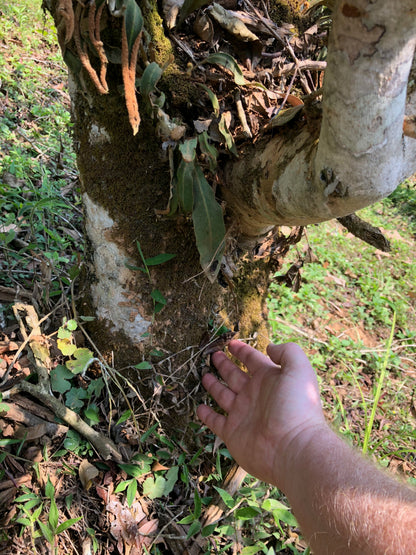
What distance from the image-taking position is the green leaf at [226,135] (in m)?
1.28

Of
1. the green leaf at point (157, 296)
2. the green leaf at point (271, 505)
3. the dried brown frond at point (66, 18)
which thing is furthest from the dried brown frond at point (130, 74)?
the green leaf at point (271, 505)

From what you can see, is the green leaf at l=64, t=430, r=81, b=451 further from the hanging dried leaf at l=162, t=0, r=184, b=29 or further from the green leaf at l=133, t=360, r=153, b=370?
the hanging dried leaf at l=162, t=0, r=184, b=29

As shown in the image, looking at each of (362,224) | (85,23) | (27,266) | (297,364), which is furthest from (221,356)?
(85,23)

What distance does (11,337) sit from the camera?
5.11 ft

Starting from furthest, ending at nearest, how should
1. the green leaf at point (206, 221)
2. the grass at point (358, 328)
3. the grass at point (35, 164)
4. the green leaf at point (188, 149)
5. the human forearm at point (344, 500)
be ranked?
the grass at point (358, 328) → the grass at point (35, 164) → the green leaf at point (206, 221) → the green leaf at point (188, 149) → the human forearm at point (344, 500)

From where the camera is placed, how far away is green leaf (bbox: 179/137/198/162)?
3.89 feet

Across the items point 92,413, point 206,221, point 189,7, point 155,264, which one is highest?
point 189,7

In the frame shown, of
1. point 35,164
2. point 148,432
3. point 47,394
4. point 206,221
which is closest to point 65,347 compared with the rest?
point 47,394

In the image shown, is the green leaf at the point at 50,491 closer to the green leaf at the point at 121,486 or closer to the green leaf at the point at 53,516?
the green leaf at the point at 53,516

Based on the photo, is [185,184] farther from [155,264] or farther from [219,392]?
[219,392]

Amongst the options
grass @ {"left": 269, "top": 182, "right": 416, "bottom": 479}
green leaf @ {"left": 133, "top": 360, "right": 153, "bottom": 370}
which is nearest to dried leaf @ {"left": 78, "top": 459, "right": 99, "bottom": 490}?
green leaf @ {"left": 133, "top": 360, "right": 153, "bottom": 370}

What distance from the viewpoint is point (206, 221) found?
4.32ft

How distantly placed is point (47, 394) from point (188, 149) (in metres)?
0.96

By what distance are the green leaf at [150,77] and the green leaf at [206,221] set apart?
27 centimetres
